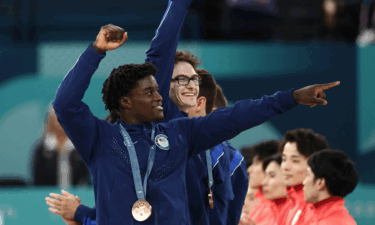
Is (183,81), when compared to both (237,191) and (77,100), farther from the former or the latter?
(77,100)

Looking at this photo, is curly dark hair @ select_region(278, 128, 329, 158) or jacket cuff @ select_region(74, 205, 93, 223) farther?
curly dark hair @ select_region(278, 128, 329, 158)

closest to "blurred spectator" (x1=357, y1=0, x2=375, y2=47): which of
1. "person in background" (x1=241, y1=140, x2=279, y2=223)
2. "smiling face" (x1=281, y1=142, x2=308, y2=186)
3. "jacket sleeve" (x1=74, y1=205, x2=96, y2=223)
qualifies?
"person in background" (x1=241, y1=140, x2=279, y2=223)

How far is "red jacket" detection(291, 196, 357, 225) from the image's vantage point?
11.7 feet

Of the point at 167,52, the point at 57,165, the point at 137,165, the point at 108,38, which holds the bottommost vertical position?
the point at 57,165

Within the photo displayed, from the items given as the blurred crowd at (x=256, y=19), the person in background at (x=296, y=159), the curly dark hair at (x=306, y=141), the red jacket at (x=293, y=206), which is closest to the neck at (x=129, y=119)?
the red jacket at (x=293, y=206)

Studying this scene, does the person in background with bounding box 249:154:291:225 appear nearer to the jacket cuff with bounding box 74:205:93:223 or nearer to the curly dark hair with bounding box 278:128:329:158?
the curly dark hair with bounding box 278:128:329:158

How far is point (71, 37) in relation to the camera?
9.86 metres

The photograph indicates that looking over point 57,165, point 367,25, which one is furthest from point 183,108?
point 367,25

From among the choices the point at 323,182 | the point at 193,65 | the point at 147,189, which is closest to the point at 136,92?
the point at 147,189

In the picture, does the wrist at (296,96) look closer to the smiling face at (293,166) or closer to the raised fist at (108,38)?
the raised fist at (108,38)

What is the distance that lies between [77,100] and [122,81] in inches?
12.8

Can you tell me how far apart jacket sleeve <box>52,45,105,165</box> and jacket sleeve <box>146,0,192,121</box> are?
0.73m

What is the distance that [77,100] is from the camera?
6.84 feet

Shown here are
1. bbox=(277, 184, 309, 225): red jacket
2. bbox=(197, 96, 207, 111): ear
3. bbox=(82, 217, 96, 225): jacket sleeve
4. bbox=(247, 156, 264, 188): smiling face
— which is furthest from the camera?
bbox=(247, 156, 264, 188): smiling face
